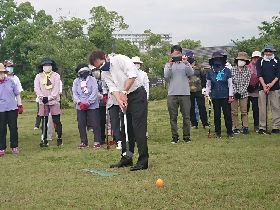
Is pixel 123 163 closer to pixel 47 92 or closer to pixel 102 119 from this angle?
pixel 102 119

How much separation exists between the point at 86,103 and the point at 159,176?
187 inches

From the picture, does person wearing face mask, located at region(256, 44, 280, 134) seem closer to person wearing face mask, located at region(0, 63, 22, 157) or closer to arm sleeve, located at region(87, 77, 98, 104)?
arm sleeve, located at region(87, 77, 98, 104)

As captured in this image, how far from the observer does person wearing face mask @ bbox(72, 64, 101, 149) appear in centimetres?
1205

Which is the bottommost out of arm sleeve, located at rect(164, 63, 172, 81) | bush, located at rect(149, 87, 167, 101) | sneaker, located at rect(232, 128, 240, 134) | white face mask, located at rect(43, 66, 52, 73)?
sneaker, located at rect(232, 128, 240, 134)

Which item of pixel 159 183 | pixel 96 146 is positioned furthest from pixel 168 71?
pixel 159 183

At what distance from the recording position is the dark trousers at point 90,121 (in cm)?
1204

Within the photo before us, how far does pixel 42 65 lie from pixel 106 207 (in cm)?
723

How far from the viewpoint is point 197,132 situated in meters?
13.9

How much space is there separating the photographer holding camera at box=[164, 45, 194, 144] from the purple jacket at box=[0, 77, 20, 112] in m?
3.62

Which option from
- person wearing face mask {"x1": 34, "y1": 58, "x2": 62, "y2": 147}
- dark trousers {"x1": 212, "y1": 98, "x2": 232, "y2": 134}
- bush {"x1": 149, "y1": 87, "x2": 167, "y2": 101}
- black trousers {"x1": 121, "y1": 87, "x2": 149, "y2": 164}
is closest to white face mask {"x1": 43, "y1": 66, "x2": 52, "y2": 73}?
person wearing face mask {"x1": 34, "y1": 58, "x2": 62, "y2": 147}

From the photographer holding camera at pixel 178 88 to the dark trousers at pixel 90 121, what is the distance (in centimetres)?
180

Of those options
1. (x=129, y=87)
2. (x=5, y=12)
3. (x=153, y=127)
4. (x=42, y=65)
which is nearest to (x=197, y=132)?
(x=153, y=127)

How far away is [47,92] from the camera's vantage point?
41.1 feet

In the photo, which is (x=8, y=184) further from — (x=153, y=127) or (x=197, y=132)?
(x=153, y=127)
